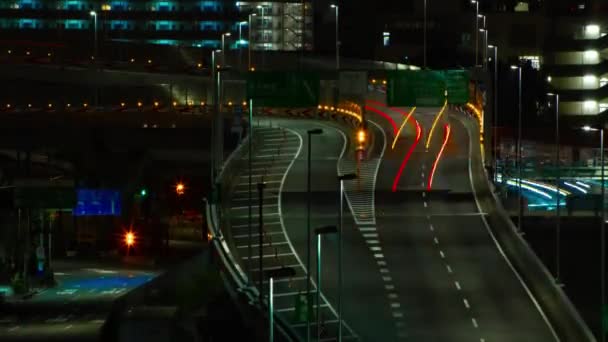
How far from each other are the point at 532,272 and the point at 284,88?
1780 cm

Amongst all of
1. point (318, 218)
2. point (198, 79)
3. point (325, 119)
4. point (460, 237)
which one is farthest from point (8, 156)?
point (460, 237)

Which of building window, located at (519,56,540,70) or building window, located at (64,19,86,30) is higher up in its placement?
building window, located at (64,19,86,30)

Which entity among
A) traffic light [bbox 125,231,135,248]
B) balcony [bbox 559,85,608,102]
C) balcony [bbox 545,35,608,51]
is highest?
balcony [bbox 545,35,608,51]

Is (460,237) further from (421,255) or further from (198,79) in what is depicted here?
(198,79)

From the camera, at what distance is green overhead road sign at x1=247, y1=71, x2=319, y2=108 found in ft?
226

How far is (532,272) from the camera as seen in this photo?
57656 millimetres

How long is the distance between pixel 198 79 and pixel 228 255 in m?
69.9

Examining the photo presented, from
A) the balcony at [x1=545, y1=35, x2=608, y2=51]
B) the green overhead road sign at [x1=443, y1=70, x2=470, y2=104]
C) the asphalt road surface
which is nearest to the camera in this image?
the asphalt road surface

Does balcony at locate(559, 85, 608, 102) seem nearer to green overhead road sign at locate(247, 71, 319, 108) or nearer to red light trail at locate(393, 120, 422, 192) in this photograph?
red light trail at locate(393, 120, 422, 192)

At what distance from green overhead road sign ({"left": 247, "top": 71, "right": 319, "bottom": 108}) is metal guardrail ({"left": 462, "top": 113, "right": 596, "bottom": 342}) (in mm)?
11163

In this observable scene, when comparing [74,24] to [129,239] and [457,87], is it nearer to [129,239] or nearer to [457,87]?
[129,239]

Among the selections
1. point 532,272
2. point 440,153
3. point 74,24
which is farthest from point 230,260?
point 74,24

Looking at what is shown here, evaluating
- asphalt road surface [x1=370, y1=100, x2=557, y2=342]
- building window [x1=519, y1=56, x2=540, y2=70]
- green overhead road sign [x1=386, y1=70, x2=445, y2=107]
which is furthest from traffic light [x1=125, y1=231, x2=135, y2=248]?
building window [x1=519, y1=56, x2=540, y2=70]

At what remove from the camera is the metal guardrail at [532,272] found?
47.7m
